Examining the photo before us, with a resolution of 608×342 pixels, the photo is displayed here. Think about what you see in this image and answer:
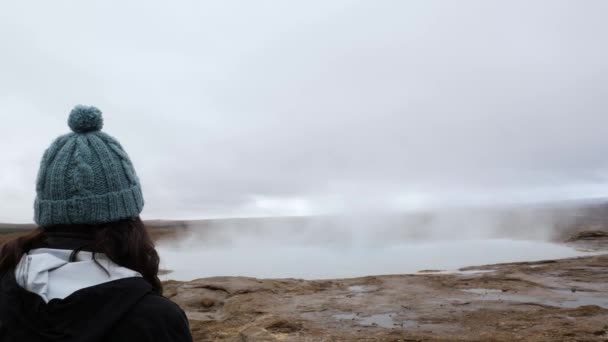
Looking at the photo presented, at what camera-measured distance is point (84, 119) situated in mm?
1646

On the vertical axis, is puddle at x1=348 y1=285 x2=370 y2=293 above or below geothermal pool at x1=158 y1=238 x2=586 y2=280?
above

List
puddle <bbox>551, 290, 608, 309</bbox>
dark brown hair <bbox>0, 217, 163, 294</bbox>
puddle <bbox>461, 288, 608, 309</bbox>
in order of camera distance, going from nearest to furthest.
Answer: dark brown hair <bbox>0, 217, 163, 294</bbox>, puddle <bbox>551, 290, 608, 309</bbox>, puddle <bbox>461, 288, 608, 309</bbox>

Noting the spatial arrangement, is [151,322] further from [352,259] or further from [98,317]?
[352,259]

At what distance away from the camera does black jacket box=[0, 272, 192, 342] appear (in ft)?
4.23

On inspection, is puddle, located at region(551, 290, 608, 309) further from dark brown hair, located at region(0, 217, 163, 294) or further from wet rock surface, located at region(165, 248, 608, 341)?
dark brown hair, located at region(0, 217, 163, 294)

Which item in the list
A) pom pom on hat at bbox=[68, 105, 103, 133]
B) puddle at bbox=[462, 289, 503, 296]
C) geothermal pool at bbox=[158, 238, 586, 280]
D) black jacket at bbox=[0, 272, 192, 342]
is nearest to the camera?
black jacket at bbox=[0, 272, 192, 342]

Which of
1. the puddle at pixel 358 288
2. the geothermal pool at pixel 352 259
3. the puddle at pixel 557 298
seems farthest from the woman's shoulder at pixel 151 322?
the geothermal pool at pixel 352 259

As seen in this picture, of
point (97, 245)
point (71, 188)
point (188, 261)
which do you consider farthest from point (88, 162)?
point (188, 261)

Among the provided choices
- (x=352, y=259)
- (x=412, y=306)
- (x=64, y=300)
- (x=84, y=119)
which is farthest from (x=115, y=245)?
(x=352, y=259)

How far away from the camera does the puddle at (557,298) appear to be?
10758 millimetres

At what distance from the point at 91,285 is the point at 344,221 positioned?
45032 mm

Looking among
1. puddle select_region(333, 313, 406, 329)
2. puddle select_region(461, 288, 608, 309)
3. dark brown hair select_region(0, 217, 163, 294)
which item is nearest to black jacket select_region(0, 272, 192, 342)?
dark brown hair select_region(0, 217, 163, 294)

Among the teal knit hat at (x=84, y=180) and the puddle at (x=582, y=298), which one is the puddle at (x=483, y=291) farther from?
the teal knit hat at (x=84, y=180)

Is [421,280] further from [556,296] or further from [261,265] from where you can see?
[261,265]
